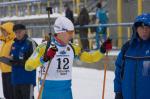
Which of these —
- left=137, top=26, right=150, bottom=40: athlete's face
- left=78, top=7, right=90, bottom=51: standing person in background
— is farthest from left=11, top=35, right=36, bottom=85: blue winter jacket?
left=78, top=7, right=90, bottom=51: standing person in background

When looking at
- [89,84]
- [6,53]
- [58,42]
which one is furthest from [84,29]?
[58,42]

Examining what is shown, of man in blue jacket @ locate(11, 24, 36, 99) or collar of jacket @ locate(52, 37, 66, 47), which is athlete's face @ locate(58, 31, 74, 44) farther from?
man in blue jacket @ locate(11, 24, 36, 99)

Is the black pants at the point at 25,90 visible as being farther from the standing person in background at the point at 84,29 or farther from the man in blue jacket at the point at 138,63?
the standing person in background at the point at 84,29

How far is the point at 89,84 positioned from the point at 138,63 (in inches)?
249

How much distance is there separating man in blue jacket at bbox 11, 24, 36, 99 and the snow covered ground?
2524mm

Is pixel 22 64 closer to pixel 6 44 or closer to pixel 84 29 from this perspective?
pixel 6 44

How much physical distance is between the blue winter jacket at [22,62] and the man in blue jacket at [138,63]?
8.29ft

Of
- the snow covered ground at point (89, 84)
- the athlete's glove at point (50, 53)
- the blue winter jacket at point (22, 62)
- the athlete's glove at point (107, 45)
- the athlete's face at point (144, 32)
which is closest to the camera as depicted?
the athlete's face at point (144, 32)

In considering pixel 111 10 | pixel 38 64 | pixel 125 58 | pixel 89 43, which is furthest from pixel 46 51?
pixel 111 10

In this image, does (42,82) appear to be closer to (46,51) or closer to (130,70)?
(46,51)

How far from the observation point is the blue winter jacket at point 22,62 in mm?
6844

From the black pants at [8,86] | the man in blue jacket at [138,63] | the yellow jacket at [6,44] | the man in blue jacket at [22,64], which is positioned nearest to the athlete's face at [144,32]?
the man in blue jacket at [138,63]

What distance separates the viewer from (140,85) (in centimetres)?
442

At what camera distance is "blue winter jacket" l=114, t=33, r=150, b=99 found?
14.5ft
